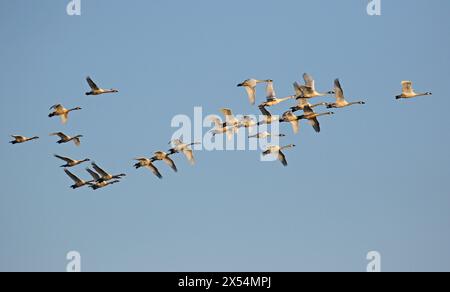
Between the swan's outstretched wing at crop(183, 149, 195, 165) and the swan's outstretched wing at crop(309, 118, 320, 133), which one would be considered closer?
the swan's outstretched wing at crop(309, 118, 320, 133)

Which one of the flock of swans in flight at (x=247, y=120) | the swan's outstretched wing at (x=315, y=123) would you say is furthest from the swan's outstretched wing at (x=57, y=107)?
the swan's outstretched wing at (x=315, y=123)

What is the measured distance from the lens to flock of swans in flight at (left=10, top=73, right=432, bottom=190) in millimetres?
89562

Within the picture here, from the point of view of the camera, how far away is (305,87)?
297ft

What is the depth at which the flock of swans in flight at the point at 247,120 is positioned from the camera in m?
89.6

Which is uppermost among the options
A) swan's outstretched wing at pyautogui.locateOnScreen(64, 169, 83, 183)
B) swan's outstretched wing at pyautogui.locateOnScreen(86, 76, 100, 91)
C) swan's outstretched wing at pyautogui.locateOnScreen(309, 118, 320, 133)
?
swan's outstretched wing at pyautogui.locateOnScreen(86, 76, 100, 91)

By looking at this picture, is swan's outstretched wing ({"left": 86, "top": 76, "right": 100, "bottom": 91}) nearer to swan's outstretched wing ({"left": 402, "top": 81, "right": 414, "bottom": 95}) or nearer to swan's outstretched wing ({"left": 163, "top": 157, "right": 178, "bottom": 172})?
swan's outstretched wing ({"left": 163, "top": 157, "right": 178, "bottom": 172})

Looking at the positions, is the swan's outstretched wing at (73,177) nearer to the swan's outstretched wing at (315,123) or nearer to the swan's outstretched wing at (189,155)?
the swan's outstretched wing at (189,155)

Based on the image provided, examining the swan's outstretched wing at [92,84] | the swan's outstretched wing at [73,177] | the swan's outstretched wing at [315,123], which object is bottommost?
the swan's outstretched wing at [73,177]

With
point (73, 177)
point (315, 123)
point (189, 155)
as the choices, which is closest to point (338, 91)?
point (315, 123)

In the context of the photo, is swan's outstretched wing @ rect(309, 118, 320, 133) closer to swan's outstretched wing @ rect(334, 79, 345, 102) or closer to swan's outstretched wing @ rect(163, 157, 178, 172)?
swan's outstretched wing @ rect(334, 79, 345, 102)

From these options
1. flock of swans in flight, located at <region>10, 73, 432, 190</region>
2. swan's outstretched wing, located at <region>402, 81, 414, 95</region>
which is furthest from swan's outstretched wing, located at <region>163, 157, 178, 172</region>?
swan's outstretched wing, located at <region>402, 81, 414, 95</region>

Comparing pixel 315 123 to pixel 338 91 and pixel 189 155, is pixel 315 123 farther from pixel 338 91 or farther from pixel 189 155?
pixel 189 155

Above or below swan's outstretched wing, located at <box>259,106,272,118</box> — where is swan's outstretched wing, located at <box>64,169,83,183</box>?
below
